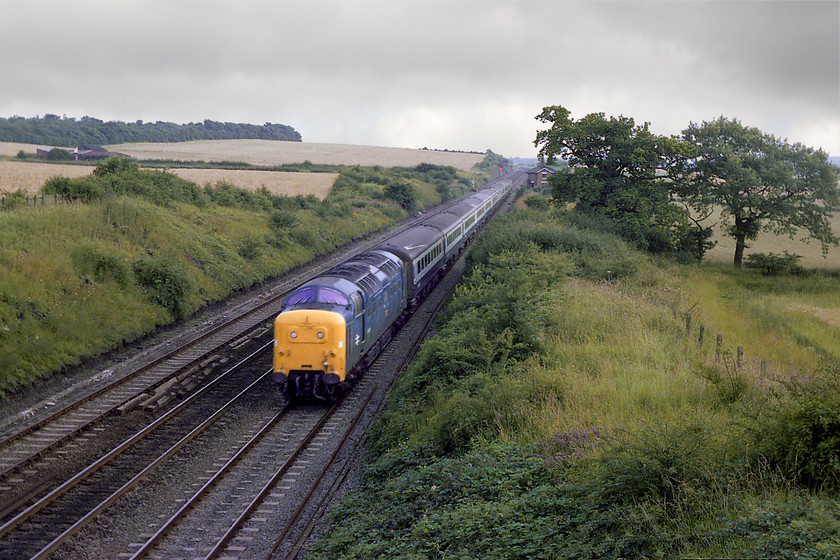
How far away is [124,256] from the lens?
86.8 ft

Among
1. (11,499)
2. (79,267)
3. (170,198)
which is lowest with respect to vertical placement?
(11,499)

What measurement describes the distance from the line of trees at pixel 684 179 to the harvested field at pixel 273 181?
26.7 metres

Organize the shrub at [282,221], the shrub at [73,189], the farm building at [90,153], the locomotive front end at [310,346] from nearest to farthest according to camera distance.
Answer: the locomotive front end at [310,346] < the shrub at [73,189] < the shrub at [282,221] < the farm building at [90,153]

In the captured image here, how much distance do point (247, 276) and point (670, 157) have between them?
23032 mm

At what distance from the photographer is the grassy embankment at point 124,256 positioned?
19.7 metres

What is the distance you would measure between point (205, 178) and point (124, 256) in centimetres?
3190

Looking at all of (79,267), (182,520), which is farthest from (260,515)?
(79,267)

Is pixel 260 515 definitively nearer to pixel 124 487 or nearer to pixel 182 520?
pixel 182 520

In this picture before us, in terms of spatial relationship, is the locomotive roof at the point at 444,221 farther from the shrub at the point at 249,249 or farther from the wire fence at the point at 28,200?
the wire fence at the point at 28,200

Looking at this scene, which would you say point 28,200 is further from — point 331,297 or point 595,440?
point 595,440

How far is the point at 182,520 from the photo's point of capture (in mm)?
10930

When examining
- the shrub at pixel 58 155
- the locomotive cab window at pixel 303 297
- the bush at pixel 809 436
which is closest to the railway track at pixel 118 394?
the locomotive cab window at pixel 303 297

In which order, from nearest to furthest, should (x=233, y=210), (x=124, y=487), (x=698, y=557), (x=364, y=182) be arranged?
(x=698, y=557), (x=124, y=487), (x=233, y=210), (x=364, y=182)

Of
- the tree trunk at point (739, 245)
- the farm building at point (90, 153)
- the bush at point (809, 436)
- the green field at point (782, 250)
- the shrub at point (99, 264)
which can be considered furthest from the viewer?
the farm building at point (90, 153)
